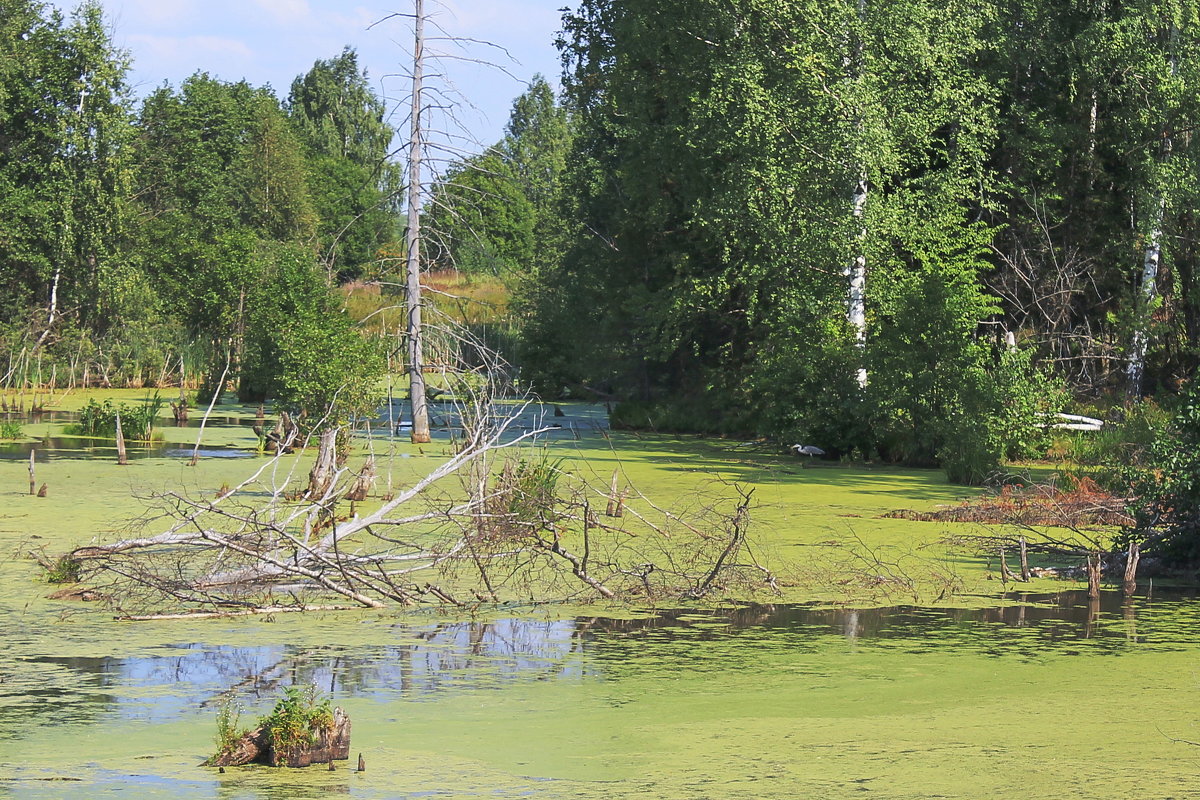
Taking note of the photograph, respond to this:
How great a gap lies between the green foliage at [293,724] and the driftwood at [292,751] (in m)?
0.01

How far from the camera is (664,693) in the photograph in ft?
25.2

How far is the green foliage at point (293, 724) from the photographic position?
617cm

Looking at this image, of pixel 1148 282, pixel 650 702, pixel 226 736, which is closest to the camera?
pixel 226 736

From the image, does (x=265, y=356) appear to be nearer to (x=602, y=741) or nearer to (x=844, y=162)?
(x=844, y=162)

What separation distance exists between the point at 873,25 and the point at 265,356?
53.8ft

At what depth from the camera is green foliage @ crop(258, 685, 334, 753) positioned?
6.17 m

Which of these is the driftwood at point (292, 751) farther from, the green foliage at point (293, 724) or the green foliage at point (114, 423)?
the green foliage at point (114, 423)

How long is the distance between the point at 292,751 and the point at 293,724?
4.3 inches

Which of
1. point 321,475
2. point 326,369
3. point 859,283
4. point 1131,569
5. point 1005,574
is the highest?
point 859,283

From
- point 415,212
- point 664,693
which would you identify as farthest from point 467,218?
point 664,693

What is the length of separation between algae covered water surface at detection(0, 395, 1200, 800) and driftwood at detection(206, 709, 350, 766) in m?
0.10

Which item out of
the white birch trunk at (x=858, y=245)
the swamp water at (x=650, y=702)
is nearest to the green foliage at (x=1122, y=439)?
the white birch trunk at (x=858, y=245)

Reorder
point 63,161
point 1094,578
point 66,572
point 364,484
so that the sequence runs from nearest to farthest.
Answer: point 66,572 → point 1094,578 → point 364,484 → point 63,161

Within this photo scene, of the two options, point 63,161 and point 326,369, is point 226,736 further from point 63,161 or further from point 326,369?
point 63,161
